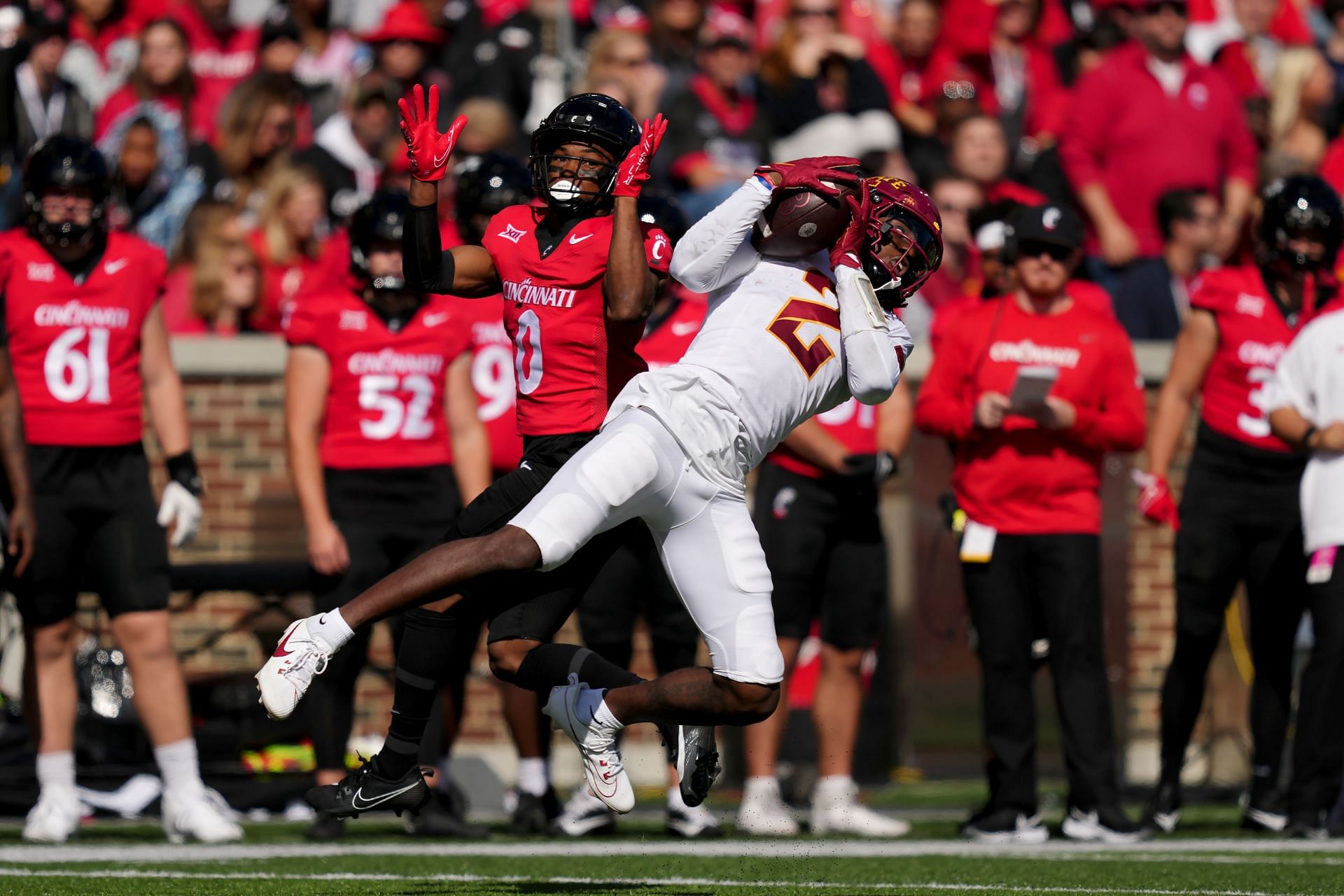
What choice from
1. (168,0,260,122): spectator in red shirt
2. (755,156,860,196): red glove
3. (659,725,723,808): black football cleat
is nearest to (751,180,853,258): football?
(755,156,860,196): red glove

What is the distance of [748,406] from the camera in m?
5.97

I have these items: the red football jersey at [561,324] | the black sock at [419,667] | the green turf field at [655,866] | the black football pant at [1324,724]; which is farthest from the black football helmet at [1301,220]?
the black sock at [419,667]

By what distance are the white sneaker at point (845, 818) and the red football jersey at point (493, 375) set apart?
1945 mm

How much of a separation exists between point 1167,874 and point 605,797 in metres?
1.93

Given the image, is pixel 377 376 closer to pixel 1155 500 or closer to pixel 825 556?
pixel 825 556

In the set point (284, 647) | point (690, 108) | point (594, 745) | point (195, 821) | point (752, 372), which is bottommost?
point (195, 821)

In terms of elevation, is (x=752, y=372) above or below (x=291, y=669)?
above

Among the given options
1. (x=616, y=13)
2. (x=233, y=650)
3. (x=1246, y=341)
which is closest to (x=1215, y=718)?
(x=1246, y=341)

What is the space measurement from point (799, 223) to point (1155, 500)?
2916 mm

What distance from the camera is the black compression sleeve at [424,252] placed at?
6.03 meters

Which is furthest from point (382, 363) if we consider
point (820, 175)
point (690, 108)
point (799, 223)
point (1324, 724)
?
point (690, 108)

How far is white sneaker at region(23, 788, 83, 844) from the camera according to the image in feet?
25.8

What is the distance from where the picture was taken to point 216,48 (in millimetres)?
13203

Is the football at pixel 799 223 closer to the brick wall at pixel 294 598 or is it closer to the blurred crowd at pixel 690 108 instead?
the blurred crowd at pixel 690 108
